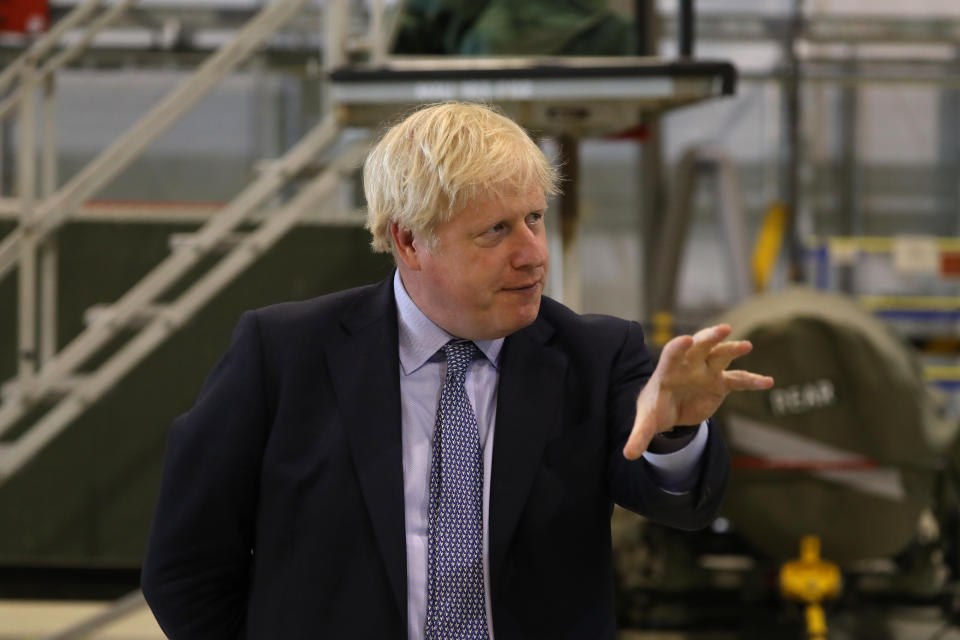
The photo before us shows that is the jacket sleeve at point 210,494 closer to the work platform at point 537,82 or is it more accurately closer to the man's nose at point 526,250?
the man's nose at point 526,250

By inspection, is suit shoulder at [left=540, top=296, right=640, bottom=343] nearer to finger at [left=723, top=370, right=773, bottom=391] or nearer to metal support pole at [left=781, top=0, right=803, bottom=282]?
finger at [left=723, top=370, right=773, bottom=391]

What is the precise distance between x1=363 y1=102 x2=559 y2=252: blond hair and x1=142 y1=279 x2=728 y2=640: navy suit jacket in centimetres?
22

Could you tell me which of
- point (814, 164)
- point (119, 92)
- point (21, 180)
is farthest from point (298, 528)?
point (814, 164)

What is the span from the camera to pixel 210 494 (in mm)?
1759

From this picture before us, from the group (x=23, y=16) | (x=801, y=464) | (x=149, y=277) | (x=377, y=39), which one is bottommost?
(x=801, y=464)

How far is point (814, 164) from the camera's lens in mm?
10461

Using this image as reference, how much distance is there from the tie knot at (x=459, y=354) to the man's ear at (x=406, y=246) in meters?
0.13

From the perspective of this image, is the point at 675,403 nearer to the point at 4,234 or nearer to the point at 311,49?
the point at 4,234

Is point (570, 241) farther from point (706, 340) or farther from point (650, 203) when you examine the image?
point (650, 203)

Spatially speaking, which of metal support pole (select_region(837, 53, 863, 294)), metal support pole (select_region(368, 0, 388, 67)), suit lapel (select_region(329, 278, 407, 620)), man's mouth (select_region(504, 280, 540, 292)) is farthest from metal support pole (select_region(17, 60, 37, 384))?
metal support pole (select_region(837, 53, 863, 294))

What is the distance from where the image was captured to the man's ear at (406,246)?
1.74m

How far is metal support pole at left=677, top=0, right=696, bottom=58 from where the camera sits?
412cm

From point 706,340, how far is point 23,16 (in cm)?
672

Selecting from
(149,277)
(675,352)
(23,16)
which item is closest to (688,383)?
(675,352)
